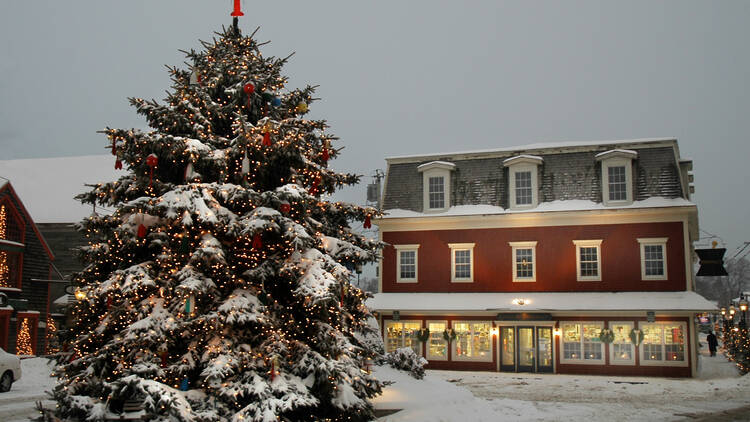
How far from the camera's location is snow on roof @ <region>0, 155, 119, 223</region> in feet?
118

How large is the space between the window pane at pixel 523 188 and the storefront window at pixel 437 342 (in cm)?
676

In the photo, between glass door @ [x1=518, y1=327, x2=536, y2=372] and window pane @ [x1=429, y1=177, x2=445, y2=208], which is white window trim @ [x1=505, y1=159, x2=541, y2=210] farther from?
glass door @ [x1=518, y1=327, x2=536, y2=372]

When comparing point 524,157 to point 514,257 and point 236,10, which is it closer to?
point 514,257

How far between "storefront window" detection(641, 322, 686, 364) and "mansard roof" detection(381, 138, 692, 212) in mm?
5323

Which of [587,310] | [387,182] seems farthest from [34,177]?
[587,310]

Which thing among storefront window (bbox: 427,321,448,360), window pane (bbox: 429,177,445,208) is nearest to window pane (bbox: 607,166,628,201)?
window pane (bbox: 429,177,445,208)

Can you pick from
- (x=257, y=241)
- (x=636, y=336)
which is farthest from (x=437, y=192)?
(x=257, y=241)

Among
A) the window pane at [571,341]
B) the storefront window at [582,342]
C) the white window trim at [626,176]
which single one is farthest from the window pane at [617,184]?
the window pane at [571,341]

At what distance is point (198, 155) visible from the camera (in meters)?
12.8

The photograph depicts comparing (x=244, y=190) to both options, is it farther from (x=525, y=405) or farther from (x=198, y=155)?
(x=525, y=405)

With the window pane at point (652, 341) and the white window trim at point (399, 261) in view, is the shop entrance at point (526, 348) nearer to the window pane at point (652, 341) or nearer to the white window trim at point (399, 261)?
the window pane at point (652, 341)

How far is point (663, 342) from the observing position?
27.8 meters

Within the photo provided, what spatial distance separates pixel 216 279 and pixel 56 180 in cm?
2984

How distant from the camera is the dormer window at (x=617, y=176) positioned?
29125 millimetres
